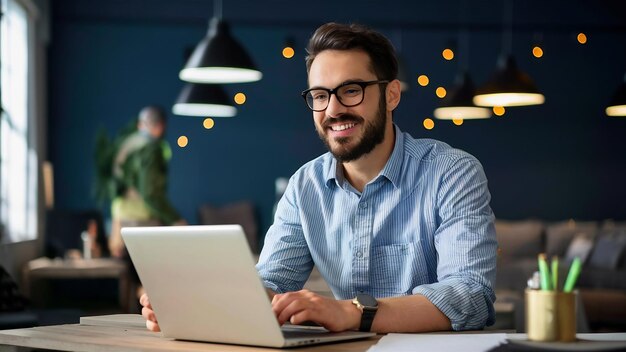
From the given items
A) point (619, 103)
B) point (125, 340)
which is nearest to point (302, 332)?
point (125, 340)

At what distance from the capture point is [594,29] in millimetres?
11453

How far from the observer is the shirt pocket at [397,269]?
7.57 ft

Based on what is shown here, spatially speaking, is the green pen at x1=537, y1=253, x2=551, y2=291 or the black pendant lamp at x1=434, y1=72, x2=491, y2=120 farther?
the black pendant lamp at x1=434, y1=72, x2=491, y2=120

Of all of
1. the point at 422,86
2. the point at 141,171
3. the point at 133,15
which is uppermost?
the point at 133,15

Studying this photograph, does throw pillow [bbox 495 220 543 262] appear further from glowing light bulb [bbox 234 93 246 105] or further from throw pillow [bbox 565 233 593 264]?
glowing light bulb [bbox 234 93 246 105]

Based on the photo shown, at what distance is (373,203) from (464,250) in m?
0.29

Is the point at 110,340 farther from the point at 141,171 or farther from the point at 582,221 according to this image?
the point at 582,221

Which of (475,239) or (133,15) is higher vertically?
(133,15)

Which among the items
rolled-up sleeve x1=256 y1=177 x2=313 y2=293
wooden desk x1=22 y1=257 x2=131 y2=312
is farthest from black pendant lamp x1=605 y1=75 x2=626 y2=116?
rolled-up sleeve x1=256 y1=177 x2=313 y2=293

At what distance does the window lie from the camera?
8625 millimetres

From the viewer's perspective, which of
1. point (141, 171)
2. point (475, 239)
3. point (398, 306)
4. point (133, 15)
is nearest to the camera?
point (398, 306)

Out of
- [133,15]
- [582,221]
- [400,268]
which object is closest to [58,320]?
[400,268]

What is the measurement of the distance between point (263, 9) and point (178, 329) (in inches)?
388

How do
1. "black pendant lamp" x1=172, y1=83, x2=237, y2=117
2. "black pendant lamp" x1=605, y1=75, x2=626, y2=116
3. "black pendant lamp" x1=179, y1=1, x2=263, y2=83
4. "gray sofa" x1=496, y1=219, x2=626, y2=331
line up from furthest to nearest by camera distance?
"black pendant lamp" x1=172, y1=83, x2=237, y2=117
"gray sofa" x1=496, y1=219, x2=626, y2=331
"black pendant lamp" x1=605, y1=75, x2=626, y2=116
"black pendant lamp" x1=179, y1=1, x2=263, y2=83
